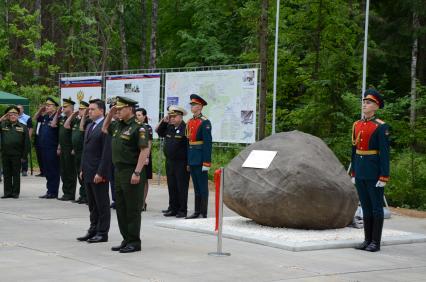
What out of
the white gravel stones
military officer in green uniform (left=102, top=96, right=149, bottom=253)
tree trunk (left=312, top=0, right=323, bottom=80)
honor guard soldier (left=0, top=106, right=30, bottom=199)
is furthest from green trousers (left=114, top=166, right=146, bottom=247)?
tree trunk (left=312, top=0, right=323, bottom=80)

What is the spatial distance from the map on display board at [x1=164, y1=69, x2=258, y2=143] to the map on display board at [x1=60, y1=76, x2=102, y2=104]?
3582mm

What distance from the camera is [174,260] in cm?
942

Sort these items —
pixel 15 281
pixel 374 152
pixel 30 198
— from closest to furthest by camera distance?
pixel 15 281
pixel 374 152
pixel 30 198

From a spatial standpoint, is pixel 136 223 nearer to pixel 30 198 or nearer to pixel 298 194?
pixel 298 194

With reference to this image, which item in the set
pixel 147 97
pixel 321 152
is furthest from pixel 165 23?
pixel 321 152

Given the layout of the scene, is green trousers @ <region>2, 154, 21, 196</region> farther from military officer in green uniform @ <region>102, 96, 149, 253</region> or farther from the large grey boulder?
military officer in green uniform @ <region>102, 96, 149, 253</region>

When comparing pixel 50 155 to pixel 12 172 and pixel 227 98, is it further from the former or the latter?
pixel 227 98

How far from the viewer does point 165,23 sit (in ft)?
156

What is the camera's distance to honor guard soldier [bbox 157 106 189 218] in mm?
14062

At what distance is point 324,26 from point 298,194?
14.4m

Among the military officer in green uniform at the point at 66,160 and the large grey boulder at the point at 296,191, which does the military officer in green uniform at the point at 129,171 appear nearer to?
the large grey boulder at the point at 296,191

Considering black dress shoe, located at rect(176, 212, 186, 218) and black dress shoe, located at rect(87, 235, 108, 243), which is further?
black dress shoe, located at rect(176, 212, 186, 218)

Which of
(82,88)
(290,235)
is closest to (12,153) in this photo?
(82,88)

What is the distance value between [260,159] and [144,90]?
8966 millimetres
